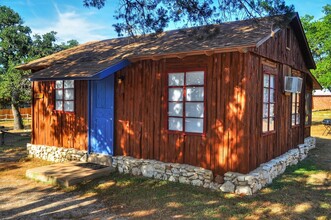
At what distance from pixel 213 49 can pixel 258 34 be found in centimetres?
133

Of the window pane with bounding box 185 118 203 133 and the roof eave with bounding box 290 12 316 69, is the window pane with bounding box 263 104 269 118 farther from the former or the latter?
the roof eave with bounding box 290 12 316 69

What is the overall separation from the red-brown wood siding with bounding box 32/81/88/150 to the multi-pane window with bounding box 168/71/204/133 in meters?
3.15

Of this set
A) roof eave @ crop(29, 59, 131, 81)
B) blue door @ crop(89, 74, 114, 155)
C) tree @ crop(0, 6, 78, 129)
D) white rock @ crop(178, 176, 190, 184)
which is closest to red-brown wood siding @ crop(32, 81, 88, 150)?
blue door @ crop(89, 74, 114, 155)

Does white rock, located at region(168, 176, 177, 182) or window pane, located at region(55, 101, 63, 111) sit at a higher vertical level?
window pane, located at region(55, 101, 63, 111)

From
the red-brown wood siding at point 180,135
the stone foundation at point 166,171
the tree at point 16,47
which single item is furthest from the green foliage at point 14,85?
the stone foundation at point 166,171

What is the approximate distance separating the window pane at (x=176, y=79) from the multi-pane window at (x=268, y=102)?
2.16m

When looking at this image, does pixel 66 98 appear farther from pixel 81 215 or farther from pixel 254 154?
pixel 254 154

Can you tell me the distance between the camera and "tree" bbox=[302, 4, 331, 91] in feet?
65.0

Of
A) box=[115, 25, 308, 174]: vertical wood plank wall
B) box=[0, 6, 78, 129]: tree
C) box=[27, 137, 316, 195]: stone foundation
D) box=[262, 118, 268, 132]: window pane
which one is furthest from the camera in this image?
box=[0, 6, 78, 129]: tree

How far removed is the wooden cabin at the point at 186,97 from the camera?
669 cm

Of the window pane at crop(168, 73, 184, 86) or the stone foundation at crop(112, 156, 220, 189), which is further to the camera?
the window pane at crop(168, 73, 184, 86)

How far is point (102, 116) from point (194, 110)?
3.11 metres

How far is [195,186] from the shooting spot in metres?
6.98

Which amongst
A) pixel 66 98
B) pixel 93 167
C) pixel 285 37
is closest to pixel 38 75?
pixel 66 98
